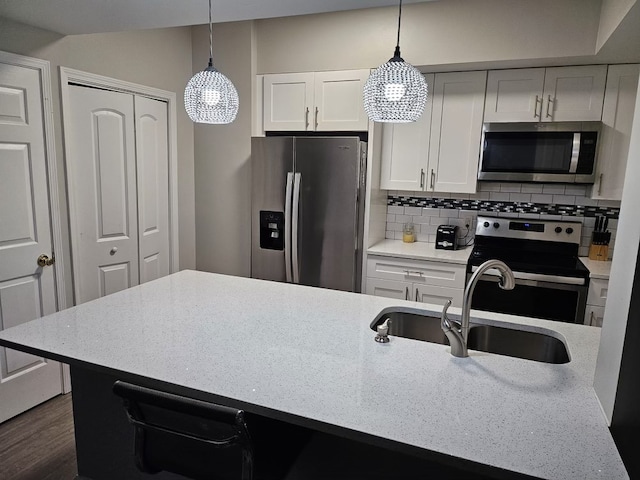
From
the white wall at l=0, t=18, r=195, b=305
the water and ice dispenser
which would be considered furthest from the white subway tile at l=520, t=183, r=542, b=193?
the white wall at l=0, t=18, r=195, b=305

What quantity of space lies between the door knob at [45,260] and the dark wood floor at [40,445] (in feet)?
2.93

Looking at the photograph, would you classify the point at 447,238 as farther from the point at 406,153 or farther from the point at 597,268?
the point at 597,268

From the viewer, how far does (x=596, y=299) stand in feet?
9.01

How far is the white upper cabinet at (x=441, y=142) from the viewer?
3160 millimetres

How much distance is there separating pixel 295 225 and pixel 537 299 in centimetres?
175

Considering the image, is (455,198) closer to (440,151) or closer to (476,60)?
(440,151)

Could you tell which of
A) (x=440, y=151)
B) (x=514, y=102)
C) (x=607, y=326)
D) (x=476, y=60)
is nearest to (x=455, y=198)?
(x=440, y=151)

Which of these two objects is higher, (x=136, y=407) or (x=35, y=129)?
(x=35, y=129)

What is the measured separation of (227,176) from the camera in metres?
3.73

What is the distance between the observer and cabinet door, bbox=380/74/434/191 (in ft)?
10.9

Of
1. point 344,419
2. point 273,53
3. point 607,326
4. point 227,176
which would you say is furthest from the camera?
point 227,176

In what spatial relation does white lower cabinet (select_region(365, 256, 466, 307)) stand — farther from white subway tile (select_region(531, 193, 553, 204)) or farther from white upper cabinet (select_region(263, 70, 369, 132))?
white upper cabinet (select_region(263, 70, 369, 132))

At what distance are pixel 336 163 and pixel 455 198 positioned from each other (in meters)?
1.12

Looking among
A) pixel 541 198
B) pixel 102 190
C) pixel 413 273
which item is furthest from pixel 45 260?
pixel 541 198
